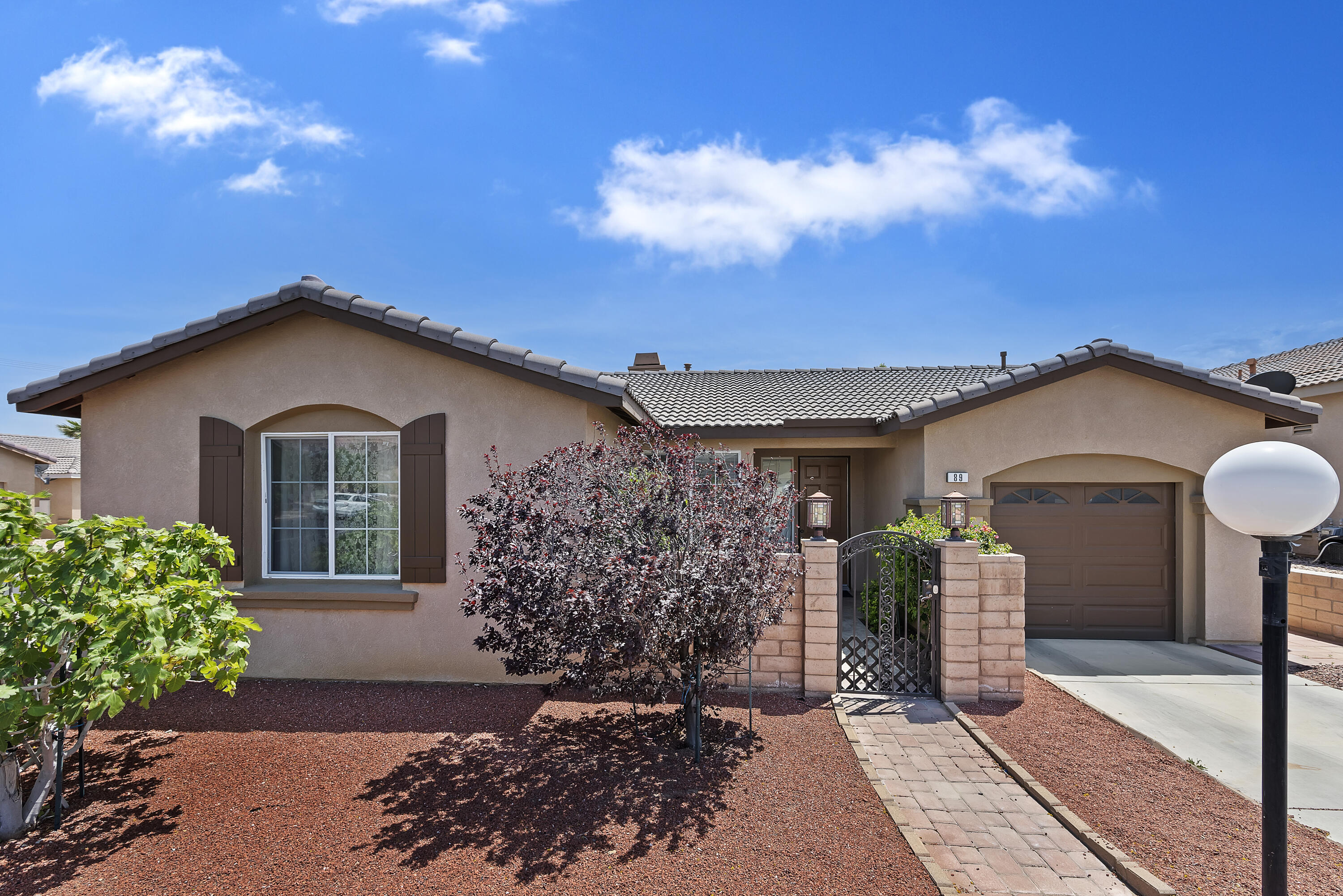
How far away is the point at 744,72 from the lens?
8047mm

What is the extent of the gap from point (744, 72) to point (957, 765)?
8.42 m

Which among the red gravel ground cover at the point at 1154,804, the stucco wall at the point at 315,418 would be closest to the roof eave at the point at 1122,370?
the red gravel ground cover at the point at 1154,804

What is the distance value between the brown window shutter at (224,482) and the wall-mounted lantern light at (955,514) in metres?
7.71

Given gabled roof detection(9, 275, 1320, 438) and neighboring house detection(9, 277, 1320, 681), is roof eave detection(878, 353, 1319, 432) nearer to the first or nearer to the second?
gabled roof detection(9, 275, 1320, 438)

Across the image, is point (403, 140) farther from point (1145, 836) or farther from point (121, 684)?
point (1145, 836)

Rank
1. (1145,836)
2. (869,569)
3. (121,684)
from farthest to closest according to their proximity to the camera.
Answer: (869,569), (1145,836), (121,684)

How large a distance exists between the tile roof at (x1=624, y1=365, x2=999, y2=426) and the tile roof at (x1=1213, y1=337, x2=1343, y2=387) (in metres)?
8.31

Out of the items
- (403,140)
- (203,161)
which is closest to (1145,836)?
(403,140)

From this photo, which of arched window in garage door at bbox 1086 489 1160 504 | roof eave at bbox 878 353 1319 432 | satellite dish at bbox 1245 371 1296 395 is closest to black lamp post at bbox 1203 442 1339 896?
roof eave at bbox 878 353 1319 432

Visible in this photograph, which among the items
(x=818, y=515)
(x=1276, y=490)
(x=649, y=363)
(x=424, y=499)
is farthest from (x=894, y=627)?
(x=649, y=363)

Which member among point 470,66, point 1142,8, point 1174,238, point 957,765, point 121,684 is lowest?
point 957,765

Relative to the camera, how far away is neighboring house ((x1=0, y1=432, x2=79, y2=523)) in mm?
25266

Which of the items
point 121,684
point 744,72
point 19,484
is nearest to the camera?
point 121,684

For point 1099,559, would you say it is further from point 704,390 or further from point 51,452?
point 51,452
